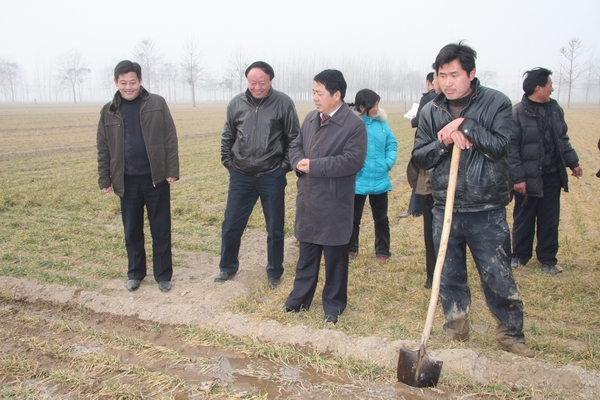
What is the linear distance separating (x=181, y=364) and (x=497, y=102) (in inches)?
110

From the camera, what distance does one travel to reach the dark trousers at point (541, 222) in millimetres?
5484

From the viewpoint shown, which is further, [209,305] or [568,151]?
[568,151]

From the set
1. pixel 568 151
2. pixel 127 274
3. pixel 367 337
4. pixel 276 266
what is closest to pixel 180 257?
pixel 127 274

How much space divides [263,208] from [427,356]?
2.55 meters

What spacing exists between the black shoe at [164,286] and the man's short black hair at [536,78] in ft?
13.7

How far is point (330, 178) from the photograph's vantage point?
13.4 ft

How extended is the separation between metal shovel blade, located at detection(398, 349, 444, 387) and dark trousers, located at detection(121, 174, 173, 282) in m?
2.82

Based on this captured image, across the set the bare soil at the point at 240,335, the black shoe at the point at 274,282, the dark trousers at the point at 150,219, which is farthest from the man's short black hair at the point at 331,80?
the black shoe at the point at 274,282

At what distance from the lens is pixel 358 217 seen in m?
5.88

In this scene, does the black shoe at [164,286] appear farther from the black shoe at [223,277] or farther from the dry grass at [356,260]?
the dry grass at [356,260]

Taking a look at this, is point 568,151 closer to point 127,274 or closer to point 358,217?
point 358,217

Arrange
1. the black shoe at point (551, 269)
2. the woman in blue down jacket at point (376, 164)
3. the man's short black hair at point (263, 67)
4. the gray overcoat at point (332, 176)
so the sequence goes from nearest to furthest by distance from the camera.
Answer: the gray overcoat at point (332, 176) < the man's short black hair at point (263, 67) < the black shoe at point (551, 269) < the woman in blue down jacket at point (376, 164)

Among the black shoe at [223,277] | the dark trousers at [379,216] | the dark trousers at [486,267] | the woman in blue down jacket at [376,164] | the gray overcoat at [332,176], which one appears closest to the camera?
the dark trousers at [486,267]

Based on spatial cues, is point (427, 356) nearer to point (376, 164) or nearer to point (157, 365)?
point (157, 365)
